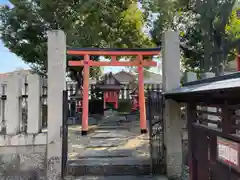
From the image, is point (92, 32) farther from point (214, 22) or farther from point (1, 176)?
point (1, 176)

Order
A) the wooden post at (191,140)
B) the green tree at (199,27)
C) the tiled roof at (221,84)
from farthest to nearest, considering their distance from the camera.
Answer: the green tree at (199,27) → the wooden post at (191,140) → the tiled roof at (221,84)

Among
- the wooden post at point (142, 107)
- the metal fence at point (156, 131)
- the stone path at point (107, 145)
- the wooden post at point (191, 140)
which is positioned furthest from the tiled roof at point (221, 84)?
the wooden post at point (142, 107)

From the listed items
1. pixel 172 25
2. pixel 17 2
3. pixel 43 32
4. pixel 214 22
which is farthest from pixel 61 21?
pixel 214 22

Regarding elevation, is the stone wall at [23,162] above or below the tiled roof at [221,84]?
below

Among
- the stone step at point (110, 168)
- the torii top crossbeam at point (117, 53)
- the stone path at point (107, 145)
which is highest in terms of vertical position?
the torii top crossbeam at point (117, 53)

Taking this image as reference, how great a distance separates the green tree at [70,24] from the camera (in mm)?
10984

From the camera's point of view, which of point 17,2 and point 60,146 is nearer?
point 60,146

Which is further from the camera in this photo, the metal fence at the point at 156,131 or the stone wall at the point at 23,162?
the metal fence at the point at 156,131

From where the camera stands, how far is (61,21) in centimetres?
1116

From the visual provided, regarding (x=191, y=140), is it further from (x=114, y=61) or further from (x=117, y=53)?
(x=114, y=61)

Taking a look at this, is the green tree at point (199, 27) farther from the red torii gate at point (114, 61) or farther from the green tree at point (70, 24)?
the red torii gate at point (114, 61)

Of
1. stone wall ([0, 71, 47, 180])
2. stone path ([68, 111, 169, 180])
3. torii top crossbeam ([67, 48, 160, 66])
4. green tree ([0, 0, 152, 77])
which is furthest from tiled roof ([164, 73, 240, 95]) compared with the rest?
green tree ([0, 0, 152, 77])

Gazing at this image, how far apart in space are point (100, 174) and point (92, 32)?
8160mm

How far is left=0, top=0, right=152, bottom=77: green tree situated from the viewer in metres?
11.0
